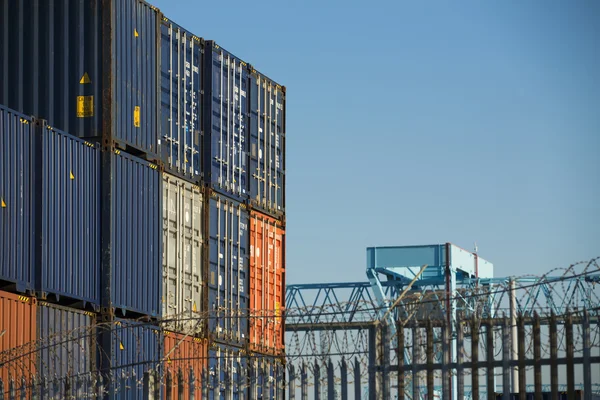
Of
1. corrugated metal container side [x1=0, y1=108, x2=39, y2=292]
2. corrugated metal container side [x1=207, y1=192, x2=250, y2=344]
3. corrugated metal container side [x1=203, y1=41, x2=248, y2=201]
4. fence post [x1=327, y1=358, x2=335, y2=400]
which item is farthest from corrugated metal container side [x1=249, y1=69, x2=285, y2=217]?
fence post [x1=327, y1=358, x2=335, y2=400]

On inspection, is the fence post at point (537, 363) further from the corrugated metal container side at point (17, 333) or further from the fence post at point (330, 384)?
the corrugated metal container side at point (17, 333)

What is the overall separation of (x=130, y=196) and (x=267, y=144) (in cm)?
959

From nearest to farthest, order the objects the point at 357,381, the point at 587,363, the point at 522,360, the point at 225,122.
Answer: the point at 587,363 < the point at 522,360 < the point at 357,381 < the point at 225,122

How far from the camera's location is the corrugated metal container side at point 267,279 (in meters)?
43.4

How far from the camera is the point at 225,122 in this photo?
43.6 metres

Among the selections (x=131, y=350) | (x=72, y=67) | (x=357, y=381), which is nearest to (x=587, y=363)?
(x=357, y=381)

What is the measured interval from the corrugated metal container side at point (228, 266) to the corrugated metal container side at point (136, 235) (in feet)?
8.97

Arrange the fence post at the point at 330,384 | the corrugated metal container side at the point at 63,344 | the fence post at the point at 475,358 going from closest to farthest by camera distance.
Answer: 1. the fence post at the point at 475,358
2. the fence post at the point at 330,384
3. the corrugated metal container side at the point at 63,344

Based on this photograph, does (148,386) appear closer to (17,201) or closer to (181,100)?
(17,201)

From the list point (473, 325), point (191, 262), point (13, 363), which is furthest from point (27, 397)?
point (473, 325)

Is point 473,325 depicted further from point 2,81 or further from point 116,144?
point 2,81

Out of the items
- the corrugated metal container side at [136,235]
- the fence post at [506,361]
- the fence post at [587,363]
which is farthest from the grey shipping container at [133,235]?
the fence post at [587,363]

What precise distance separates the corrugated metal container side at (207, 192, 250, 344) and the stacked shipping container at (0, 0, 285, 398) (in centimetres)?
7

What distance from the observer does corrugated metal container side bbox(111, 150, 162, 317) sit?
121 feet
